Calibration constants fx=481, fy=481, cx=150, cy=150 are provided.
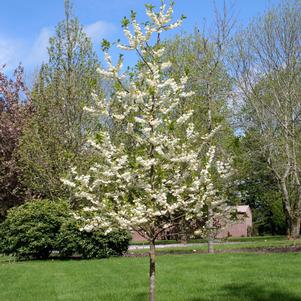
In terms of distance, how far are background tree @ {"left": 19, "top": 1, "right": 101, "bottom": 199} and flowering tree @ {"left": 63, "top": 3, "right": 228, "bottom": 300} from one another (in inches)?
507

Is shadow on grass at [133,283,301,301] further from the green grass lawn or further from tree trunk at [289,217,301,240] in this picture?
tree trunk at [289,217,301,240]

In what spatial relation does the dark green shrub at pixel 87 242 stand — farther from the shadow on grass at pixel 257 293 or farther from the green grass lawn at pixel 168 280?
the shadow on grass at pixel 257 293

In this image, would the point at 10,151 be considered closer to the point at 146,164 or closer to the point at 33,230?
the point at 33,230

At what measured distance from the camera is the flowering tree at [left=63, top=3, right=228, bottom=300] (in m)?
5.40

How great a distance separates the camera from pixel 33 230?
16.1 meters

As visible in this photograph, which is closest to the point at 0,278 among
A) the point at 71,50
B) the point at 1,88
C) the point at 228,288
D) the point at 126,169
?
the point at 228,288

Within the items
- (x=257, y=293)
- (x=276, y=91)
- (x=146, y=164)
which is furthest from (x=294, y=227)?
(x=146, y=164)

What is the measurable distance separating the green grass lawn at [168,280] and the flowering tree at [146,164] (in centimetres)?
243

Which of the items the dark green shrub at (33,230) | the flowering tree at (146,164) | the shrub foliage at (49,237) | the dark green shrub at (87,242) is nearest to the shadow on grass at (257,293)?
the flowering tree at (146,164)

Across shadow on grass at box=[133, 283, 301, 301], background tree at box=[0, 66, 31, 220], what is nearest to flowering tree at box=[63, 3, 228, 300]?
shadow on grass at box=[133, 283, 301, 301]

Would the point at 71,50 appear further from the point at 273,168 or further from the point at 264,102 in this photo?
the point at 273,168

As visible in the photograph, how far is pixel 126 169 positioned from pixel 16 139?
17.5 meters

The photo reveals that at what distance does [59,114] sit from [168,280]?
1175 centimetres

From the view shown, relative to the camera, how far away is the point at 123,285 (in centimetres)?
901
